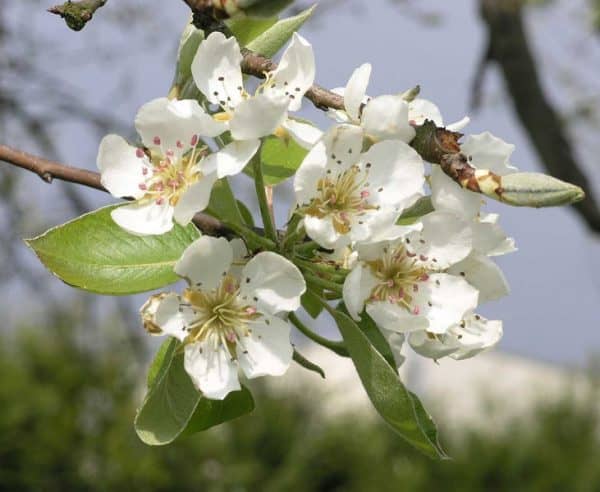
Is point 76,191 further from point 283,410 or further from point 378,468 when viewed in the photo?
point 378,468

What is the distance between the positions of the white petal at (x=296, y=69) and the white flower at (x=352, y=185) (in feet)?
0.21

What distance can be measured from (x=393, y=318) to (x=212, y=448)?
3.33 m

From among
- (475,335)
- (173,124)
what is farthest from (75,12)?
(475,335)

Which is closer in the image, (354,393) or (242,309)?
(242,309)

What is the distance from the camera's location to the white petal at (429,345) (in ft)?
2.69

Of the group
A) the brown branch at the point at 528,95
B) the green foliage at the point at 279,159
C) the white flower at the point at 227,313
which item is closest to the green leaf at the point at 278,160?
the green foliage at the point at 279,159

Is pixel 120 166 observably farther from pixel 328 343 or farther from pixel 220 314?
pixel 328 343

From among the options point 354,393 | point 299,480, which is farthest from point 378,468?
point 354,393

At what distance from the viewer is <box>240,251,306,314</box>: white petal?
752 mm

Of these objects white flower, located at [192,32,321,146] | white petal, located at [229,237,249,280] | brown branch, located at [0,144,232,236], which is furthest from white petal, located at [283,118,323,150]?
brown branch, located at [0,144,232,236]

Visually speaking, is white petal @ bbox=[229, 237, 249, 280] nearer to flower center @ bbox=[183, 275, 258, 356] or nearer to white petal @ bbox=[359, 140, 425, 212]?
flower center @ bbox=[183, 275, 258, 356]

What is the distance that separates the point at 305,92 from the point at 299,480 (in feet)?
11.7

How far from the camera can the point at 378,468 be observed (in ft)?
14.4

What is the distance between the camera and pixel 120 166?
2.69 ft
